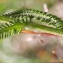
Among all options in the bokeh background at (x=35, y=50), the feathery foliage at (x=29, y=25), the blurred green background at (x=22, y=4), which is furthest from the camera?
the blurred green background at (x=22, y=4)

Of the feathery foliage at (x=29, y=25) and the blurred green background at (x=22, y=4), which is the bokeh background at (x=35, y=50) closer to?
the blurred green background at (x=22, y=4)

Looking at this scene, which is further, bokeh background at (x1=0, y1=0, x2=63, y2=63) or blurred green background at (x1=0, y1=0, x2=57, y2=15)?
blurred green background at (x1=0, y1=0, x2=57, y2=15)

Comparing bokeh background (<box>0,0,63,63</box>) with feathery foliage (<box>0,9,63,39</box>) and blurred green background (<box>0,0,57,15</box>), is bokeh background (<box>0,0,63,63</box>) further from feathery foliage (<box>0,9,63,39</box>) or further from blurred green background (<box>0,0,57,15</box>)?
feathery foliage (<box>0,9,63,39</box>)

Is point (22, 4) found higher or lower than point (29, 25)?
higher

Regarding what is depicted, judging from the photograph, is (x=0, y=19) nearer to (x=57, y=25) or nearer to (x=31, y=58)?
(x=57, y=25)

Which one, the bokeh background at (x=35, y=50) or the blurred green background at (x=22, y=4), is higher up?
the blurred green background at (x=22, y=4)

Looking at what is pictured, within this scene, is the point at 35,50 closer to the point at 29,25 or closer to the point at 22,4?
the point at 22,4

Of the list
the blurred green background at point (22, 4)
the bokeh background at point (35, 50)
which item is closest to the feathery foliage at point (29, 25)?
the bokeh background at point (35, 50)

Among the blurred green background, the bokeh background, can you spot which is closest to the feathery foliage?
the bokeh background

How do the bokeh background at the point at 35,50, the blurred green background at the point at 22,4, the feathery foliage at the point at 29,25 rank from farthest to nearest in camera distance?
1. the blurred green background at the point at 22,4
2. the bokeh background at the point at 35,50
3. the feathery foliage at the point at 29,25

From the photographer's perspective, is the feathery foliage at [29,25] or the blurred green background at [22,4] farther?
the blurred green background at [22,4]

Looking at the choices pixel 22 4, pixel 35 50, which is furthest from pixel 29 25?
pixel 22 4
